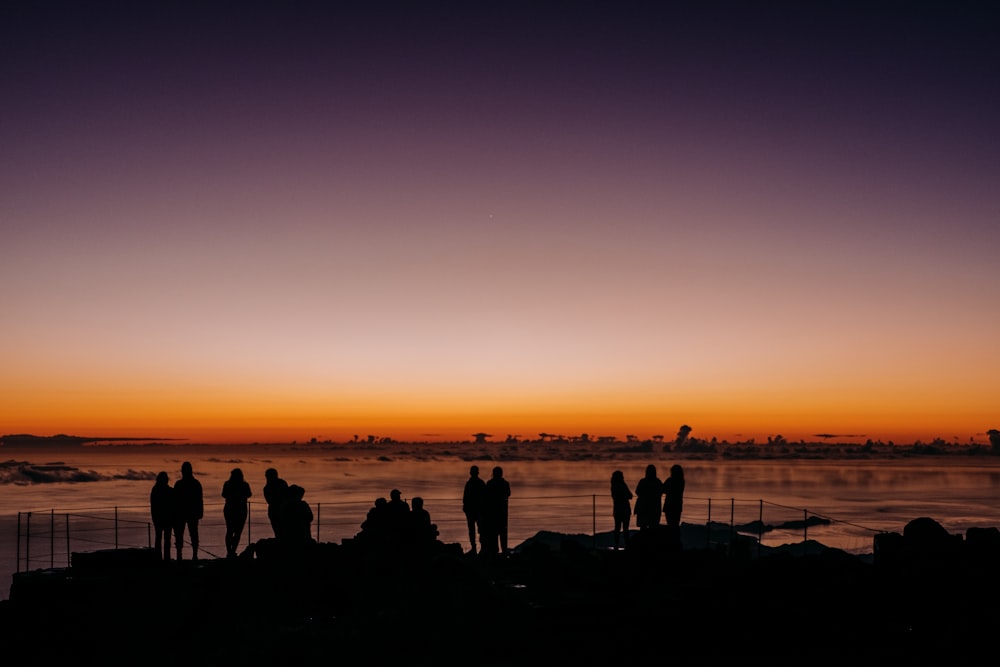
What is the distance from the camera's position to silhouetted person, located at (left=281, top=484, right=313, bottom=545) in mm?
16062

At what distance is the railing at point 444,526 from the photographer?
83.9m

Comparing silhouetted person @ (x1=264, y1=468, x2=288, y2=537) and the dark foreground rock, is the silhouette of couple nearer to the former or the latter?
the dark foreground rock

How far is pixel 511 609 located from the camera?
1300 centimetres

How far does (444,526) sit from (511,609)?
98.0 m

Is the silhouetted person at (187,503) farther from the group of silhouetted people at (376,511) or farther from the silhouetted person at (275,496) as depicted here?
the silhouetted person at (275,496)

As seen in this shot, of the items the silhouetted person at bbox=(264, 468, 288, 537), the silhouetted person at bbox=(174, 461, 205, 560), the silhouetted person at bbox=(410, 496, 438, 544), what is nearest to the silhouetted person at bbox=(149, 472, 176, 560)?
the silhouetted person at bbox=(174, 461, 205, 560)

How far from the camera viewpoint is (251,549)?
674 inches

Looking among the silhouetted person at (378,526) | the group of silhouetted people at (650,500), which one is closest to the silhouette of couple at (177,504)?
the silhouetted person at (378,526)

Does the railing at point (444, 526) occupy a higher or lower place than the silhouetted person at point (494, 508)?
lower

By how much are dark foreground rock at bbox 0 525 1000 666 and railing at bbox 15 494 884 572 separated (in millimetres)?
53700

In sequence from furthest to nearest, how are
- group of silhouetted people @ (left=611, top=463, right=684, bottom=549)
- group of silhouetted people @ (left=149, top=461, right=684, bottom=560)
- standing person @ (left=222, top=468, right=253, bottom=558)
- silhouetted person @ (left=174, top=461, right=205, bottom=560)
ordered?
group of silhouetted people @ (left=611, top=463, right=684, bottom=549) < standing person @ (left=222, top=468, right=253, bottom=558) < silhouetted person @ (left=174, top=461, right=205, bottom=560) < group of silhouetted people @ (left=149, top=461, right=684, bottom=560)

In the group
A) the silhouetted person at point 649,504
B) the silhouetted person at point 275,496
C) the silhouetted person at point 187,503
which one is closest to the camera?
the silhouetted person at point 275,496

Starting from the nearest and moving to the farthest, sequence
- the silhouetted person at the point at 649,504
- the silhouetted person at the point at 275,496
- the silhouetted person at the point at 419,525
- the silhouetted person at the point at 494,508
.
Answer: the silhouetted person at the point at 275,496 → the silhouetted person at the point at 419,525 → the silhouetted person at the point at 494,508 → the silhouetted person at the point at 649,504

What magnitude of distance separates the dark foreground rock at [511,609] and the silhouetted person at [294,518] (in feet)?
0.89
